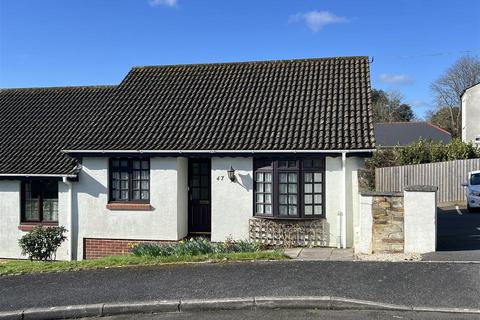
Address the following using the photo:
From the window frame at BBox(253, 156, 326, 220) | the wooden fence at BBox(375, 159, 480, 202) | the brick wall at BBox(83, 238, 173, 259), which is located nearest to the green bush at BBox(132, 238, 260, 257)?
the window frame at BBox(253, 156, 326, 220)

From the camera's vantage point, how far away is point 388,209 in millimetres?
9719

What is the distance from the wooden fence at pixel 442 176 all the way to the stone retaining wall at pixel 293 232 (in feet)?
47.0

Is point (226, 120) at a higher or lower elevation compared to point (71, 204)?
higher

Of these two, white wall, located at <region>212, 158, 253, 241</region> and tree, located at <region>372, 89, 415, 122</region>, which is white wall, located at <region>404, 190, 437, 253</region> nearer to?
white wall, located at <region>212, 158, 253, 241</region>

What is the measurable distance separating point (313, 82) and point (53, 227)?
27.7ft

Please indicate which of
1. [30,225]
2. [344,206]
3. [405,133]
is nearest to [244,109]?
[344,206]

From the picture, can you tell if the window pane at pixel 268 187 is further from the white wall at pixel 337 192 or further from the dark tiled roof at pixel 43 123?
the dark tiled roof at pixel 43 123

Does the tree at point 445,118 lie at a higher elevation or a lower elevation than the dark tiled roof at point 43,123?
higher

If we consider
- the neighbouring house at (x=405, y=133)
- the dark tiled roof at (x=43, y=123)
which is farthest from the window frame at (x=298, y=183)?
the neighbouring house at (x=405, y=133)

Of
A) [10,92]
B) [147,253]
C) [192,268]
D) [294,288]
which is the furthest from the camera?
[10,92]

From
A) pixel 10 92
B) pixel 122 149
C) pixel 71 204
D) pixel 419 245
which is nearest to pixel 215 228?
pixel 122 149

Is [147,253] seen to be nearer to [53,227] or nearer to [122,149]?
[122,149]

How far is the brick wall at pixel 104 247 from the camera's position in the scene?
1330 cm

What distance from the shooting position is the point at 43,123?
17094 mm
